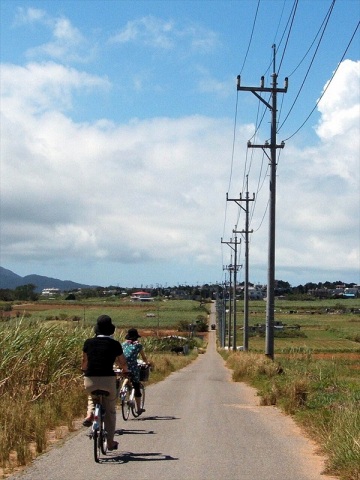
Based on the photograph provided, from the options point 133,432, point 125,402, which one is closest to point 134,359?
point 125,402

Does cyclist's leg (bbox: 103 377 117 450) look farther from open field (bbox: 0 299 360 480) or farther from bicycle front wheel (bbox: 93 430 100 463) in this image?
open field (bbox: 0 299 360 480)

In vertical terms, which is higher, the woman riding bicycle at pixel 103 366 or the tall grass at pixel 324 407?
the woman riding bicycle at pixel 103 366

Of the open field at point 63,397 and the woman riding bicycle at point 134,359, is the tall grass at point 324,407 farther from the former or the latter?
the woman riding bicycle at point 134,359

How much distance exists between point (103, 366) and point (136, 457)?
1.46 metres

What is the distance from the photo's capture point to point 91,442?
11.0 meters

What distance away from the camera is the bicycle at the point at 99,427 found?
9.32 meters

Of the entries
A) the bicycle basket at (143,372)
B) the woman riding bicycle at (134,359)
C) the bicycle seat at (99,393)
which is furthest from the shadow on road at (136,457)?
the bicycle basket at (143,372)

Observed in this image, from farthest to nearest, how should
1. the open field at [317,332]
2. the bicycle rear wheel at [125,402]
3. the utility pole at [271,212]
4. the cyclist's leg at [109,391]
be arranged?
the open field at [317,332] < the utility pole at [271,212] < the bicycle rear wheel at [125,402] < the cyclist's leg at [109,391]

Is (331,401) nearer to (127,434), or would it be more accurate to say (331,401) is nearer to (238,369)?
(127,434)

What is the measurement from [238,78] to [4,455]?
19.7m

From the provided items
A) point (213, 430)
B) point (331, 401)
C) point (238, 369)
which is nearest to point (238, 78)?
point (238, 369)

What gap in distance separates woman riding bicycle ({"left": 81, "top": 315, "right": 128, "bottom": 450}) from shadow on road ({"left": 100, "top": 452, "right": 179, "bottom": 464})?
6.9 inches

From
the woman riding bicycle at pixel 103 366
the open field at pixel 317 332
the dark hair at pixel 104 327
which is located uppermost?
the dark hair at pixel 104 327

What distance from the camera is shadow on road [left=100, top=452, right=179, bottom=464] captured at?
9578mm
